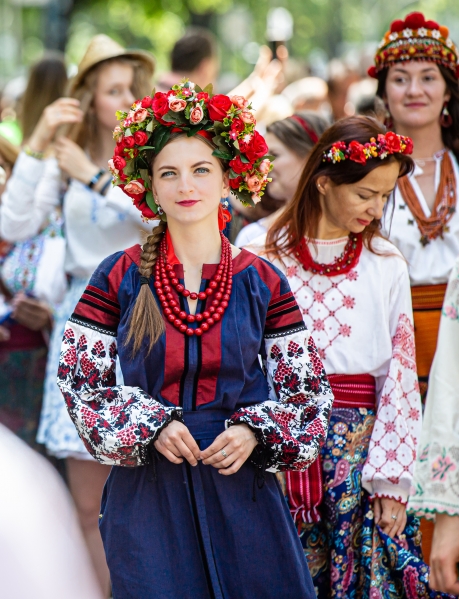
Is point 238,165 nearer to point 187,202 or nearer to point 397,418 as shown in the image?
point 187,202

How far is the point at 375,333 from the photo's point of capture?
398 centimetres

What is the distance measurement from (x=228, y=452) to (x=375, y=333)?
1.09m

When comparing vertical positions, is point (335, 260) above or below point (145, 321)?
above

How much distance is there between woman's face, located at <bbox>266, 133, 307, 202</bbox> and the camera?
→ 195 inches

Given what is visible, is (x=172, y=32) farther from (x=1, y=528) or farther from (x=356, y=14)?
(x=1, y=528)

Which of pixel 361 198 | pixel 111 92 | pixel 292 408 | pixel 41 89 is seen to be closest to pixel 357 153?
pixel 361 198

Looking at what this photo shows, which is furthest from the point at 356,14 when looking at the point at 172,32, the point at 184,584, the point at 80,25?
the point at 184,584

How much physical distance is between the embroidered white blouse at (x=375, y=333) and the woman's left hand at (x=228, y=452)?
0.88 meters

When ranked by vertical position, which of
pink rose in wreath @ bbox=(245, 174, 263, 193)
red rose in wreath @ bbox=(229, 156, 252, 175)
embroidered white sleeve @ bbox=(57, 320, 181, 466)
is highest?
red rose in wreath @ bbox=(229, 156, 252, 175)

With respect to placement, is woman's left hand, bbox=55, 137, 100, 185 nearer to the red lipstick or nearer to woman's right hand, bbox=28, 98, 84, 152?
woman's right hand, bbox=28, 98, 84, 152

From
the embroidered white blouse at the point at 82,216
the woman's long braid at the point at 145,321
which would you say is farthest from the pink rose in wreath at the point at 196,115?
the embroidered white blouse at the point at 82,216

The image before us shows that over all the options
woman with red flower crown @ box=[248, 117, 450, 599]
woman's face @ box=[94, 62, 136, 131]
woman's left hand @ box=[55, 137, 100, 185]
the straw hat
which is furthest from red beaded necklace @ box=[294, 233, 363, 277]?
the straw hat

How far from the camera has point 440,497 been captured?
2693 millimetres

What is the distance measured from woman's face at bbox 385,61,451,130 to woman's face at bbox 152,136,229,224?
71.6 inches
